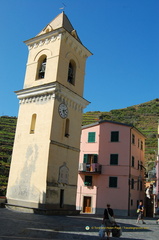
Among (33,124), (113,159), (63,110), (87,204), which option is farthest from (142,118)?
(33,124)

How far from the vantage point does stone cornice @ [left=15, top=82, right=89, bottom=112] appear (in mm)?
19381

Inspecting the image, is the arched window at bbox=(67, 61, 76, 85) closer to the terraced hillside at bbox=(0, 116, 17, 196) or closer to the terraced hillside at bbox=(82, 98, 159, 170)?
the terraced hillside at bbox=(0, 116, 17, 196)

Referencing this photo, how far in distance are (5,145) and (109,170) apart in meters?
24.8

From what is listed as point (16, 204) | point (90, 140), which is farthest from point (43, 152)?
point (90, 140)

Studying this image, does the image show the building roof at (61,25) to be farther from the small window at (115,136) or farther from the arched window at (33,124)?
the small window at (115,136)

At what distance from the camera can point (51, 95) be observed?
19422mm

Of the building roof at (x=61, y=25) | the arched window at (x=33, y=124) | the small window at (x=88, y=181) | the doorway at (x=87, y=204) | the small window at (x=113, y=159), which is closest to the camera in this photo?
the arched window at (x=33, y=124)

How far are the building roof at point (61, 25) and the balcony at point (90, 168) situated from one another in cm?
1299

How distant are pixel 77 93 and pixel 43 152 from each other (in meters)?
6.67

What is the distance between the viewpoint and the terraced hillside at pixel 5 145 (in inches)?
1437

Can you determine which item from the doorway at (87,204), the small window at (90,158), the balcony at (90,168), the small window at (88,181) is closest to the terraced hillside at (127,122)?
the doorway at (87,204)

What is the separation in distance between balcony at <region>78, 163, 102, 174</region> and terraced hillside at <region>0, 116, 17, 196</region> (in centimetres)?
1273

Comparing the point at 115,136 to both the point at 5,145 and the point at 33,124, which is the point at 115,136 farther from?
the point at 5,145

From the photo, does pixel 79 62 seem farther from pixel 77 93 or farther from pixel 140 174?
pixel 140 174
